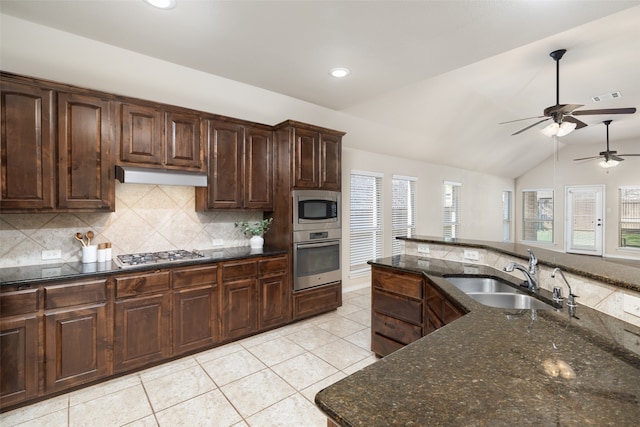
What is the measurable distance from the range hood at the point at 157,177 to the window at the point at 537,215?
10498 millimetres

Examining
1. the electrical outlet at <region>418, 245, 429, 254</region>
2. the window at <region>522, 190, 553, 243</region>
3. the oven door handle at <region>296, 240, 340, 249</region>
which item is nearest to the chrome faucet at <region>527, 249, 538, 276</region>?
the electrical outlet at <region>418, 245, 429, 254</region>

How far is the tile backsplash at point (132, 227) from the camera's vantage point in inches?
99.0

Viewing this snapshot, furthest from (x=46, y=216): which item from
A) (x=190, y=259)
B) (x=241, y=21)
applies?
(x=241, y=21)

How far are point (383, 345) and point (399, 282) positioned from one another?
0.66 m

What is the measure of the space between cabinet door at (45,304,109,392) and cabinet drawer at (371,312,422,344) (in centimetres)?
230

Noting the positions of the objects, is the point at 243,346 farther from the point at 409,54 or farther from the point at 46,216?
the point at 409,54

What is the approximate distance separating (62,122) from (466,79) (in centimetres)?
451

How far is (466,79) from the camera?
13.2ft

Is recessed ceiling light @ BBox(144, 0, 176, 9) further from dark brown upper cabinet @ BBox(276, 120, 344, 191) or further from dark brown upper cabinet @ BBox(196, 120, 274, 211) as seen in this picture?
dark brown upper cabinet @ BBox(276, 120, 344, 191)

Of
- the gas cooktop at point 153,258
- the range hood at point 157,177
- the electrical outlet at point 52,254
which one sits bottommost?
the gas cooktop at point 153,258

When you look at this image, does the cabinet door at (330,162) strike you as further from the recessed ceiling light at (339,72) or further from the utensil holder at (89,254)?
the utensil holder at (89,254)

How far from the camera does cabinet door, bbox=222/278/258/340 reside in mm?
3059

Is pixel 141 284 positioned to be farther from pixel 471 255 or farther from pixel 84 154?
Answer: pixel 471 255

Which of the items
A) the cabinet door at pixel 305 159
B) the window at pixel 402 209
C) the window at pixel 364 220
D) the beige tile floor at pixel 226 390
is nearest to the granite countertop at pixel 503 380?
the beige tile floor at pixel 226 390
